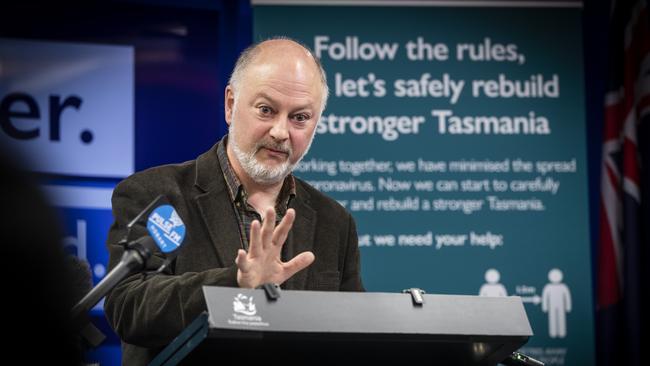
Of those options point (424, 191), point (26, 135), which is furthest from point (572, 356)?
point (26, 135)

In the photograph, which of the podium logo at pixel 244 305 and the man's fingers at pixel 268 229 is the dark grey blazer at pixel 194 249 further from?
the podium logo at pixel 244 305

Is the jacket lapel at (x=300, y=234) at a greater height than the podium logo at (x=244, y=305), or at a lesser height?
greater

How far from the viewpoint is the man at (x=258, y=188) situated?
8.23 feet

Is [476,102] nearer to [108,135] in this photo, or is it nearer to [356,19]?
[356,19]

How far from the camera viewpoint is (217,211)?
2.59m

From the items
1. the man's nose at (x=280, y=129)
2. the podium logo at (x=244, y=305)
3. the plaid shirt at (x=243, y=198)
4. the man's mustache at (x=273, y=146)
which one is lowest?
the podium logo at (x=244, y=305)

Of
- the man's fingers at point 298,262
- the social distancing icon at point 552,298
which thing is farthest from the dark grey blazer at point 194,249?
the social distancing icon at point 552,298

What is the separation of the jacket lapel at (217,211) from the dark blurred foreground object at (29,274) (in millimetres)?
1829

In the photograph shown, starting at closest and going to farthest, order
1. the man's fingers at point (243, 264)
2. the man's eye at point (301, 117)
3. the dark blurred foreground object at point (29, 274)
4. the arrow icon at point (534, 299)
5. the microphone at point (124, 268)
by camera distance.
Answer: the dark blurred foreground object at point (29, 274), the microphone at point (124, 268), the man's fingers at point (243, 264), the man's eye at point (301, 117), the arrow icon at point (534, 299)

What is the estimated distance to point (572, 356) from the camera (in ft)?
15.6

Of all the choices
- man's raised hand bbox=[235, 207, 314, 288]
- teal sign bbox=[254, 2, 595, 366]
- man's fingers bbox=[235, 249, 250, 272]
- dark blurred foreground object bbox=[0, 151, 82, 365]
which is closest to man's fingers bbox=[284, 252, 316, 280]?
man's raised hand bbox=[235, 207, 314, 288]

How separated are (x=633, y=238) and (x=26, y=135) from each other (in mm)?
3070

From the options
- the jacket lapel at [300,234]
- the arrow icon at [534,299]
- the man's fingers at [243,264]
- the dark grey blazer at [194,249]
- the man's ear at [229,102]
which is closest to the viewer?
the man's fingers at [243,264]

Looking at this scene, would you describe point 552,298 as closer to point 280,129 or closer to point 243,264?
point 280,129
